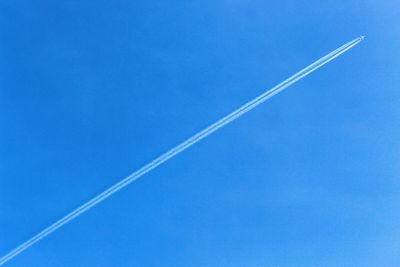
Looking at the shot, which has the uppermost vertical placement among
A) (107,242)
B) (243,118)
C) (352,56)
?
(352,56)

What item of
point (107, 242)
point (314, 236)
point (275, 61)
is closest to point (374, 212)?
point (314, 236)

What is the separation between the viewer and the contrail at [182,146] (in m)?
2.05

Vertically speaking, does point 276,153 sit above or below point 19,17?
below

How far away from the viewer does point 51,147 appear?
205cm

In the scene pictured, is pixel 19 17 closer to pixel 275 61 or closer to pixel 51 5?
pixel 51 5

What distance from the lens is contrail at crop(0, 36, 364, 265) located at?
2.05m

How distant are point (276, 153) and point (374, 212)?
0.67 meters

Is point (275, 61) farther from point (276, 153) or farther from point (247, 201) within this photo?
point (247, 201)

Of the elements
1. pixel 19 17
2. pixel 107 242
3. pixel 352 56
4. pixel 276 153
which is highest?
pixel 19 17

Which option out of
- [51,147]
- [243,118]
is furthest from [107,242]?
[243,118]

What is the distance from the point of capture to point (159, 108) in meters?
2.07

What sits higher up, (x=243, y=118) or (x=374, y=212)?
(x=243, y=118)

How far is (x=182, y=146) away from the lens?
2.08 m

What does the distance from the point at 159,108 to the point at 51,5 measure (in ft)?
2.78
